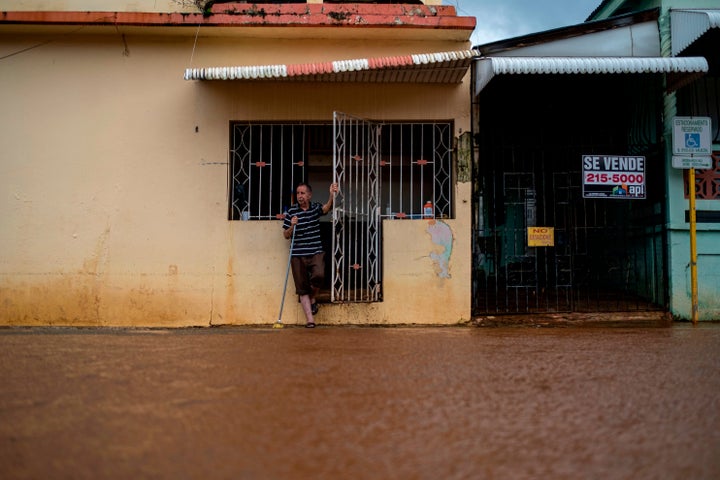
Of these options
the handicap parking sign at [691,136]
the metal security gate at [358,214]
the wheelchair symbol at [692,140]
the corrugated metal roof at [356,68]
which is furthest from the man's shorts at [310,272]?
the wheelchair symbol at [692,140]

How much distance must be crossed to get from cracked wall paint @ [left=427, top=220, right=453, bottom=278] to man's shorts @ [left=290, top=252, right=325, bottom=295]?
4.37ft

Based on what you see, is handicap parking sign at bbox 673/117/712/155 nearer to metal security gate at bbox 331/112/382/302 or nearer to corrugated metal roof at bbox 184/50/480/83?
corrugated metal roof at bbox 184/50/480/83

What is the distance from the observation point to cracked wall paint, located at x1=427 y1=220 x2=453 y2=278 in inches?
282

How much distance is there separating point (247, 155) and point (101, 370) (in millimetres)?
4214

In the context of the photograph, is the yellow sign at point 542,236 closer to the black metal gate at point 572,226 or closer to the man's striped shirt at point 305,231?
the black metal gate at point 572,226

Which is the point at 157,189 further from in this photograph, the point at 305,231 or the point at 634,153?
the point at 634,153

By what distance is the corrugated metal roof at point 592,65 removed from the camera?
664 cm

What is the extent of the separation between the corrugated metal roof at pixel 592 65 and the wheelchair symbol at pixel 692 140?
699 millimetres

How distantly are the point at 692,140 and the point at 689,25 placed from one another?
134 cm

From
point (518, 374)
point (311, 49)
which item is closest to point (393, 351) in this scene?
point (518, 374)

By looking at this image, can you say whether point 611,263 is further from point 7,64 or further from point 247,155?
point 7,64

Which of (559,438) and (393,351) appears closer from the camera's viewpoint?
(559,438)

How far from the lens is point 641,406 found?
2799 mm

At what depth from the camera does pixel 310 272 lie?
22.6 ft
